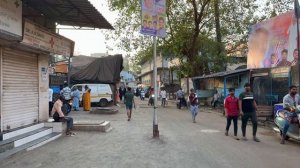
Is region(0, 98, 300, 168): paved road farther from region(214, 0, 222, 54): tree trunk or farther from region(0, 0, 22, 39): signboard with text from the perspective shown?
region(214, 0, 222, 54): tree trunk

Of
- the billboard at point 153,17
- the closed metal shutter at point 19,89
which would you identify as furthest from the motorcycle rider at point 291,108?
the closed metal shutter at point 19,89

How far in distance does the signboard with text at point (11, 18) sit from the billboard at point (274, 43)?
12.4 m

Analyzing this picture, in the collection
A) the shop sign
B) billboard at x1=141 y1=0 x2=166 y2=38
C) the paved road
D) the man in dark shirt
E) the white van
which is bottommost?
the paved road

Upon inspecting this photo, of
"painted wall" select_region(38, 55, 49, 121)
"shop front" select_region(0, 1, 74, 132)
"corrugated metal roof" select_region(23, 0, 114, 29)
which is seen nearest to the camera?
"shop front" select_region(0, 1, 74, 132)

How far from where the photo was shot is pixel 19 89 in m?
13.0

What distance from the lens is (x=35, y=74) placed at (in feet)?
47.6

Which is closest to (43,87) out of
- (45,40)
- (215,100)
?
(45,40)

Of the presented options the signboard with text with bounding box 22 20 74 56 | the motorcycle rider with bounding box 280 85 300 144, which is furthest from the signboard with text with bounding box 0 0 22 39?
the motorcycle rider with bounding box 280 85 300 144

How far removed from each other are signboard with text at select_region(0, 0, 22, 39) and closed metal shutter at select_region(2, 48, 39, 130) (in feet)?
4.32

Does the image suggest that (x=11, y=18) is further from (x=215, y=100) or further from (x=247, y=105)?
(x=215, y=100)

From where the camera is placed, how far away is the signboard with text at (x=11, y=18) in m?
9.94

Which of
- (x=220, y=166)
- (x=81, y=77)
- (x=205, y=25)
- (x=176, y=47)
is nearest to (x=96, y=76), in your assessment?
(x=81, y=77)

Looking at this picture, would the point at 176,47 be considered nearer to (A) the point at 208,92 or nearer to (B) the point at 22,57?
(A) the point at 208,92

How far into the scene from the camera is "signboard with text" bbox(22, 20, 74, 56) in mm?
11787
